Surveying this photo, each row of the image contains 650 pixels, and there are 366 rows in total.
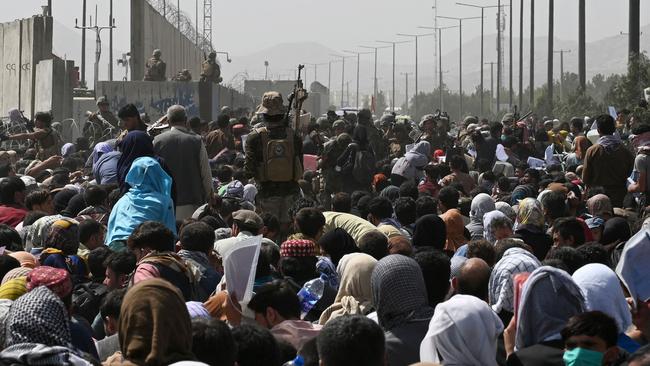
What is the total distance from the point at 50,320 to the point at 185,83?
25500mm

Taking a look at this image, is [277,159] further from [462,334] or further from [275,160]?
[462,334]

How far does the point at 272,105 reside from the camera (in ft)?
42.8

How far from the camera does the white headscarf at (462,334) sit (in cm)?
645

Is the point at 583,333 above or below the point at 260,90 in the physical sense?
below

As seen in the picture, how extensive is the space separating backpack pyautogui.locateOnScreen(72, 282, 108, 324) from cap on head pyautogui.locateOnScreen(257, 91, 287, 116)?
4.50 meters

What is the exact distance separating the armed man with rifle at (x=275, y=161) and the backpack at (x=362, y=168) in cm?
378

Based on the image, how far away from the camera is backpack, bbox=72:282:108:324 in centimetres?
852

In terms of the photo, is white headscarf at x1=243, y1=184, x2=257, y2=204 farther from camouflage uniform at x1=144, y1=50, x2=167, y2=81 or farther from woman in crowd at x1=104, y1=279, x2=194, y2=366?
camouflage uniform at x1=144, y1=50, x2=167, y2=81

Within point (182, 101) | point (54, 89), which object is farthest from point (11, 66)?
point (182, 101)

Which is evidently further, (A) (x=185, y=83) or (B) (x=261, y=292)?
(A) (x=185, y=83)

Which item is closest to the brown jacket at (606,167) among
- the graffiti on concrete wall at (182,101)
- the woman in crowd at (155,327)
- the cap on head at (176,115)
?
the cap on head at (176,115)

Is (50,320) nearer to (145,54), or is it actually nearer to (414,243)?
(414,243)

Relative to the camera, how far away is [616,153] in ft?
47.8

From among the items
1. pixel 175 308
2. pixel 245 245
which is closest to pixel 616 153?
pixel 245 245
